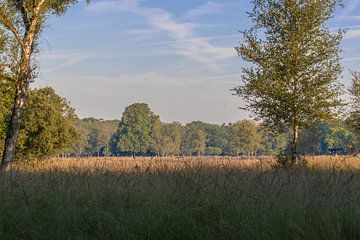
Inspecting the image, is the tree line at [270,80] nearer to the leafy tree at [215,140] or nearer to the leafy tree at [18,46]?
the leafy tree at [18,46]

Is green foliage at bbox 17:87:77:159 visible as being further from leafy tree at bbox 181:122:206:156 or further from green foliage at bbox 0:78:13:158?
leafy tree at bbox 181:122:206:156

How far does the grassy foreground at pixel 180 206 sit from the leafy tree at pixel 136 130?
109896 mm

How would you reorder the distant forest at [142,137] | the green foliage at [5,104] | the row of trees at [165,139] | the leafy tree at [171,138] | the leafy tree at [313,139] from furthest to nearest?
the leafy tree at [171,138] → the row of trees at [165,139] → the distant forest at [142,137] → the green foliage at [5,104] → the leafy tree at [313,139]

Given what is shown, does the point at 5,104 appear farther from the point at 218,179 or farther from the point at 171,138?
the point at 171,138

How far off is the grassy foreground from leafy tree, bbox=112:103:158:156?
361ft

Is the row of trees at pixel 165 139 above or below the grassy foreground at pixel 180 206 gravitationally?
above

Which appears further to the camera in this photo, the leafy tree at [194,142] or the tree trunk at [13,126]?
the leafy tree at [194,142]

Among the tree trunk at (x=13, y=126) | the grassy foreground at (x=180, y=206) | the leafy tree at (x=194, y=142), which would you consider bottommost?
the grassy foreground at (x=180, y=206)

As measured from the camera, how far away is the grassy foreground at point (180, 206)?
7.11 m

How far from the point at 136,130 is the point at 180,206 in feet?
403

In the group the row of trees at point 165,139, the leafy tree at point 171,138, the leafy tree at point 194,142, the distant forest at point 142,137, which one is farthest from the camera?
the leafy tree at point 194,142

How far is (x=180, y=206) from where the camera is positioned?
8234 millimetres

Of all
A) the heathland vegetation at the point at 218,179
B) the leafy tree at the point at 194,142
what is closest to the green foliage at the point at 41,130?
the heathland vegetation at the point at 218,179

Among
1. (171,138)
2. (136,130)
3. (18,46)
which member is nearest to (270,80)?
(18,46)
